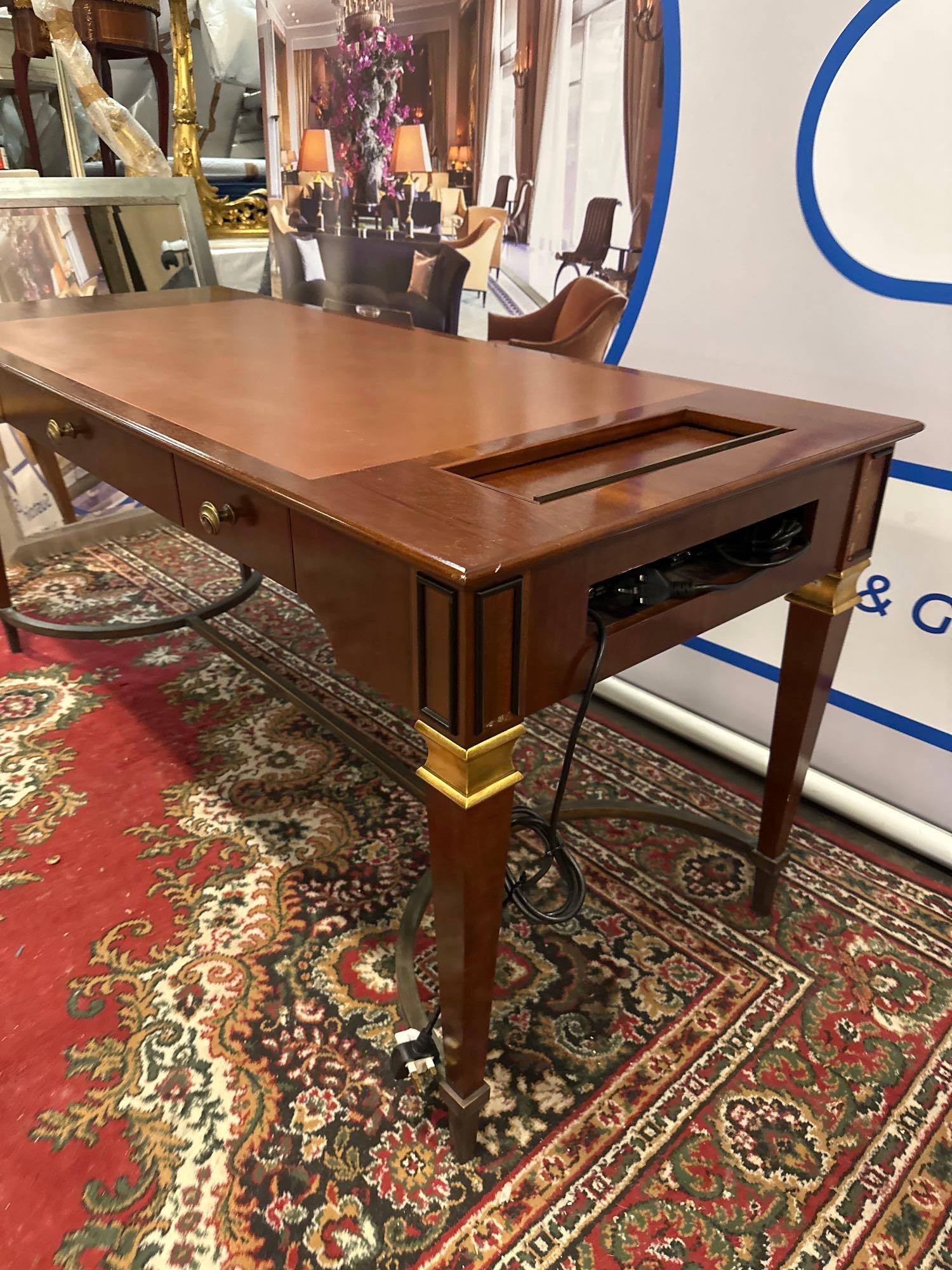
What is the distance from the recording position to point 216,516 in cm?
119

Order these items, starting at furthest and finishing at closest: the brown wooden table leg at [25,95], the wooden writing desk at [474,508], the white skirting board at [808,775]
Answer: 1. the brown wooden table leg at [25,95]
2. the white skirting board at [808,775]
3. the wooden writing desk at [474,508]

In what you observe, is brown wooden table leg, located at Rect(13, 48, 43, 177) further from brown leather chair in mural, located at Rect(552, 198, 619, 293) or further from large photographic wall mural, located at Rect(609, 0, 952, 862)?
large photographic wall mural, located at Rect(609, 0, 952, 862)

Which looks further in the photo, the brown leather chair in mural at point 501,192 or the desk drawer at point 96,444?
the brown leather chair in mural at point 501,192

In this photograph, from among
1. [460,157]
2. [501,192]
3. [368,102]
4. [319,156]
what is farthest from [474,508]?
[319,156]

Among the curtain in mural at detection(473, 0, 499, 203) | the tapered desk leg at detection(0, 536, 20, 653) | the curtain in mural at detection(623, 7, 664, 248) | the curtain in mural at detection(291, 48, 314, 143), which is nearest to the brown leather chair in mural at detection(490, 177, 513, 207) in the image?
the curtain in mural at detection(473, 0, 499, 203)

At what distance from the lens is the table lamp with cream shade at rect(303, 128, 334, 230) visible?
8.58 feet

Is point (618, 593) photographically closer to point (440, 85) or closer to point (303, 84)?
point (440, 85)

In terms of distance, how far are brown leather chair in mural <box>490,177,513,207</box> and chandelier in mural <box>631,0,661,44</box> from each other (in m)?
0.44

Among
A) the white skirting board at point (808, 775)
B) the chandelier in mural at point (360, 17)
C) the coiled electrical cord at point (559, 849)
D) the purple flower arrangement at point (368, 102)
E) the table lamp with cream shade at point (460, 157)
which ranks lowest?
the white skirting board at point (808, 775)

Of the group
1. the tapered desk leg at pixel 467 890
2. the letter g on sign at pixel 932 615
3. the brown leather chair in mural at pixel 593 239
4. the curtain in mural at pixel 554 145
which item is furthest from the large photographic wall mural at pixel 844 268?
the tapered desk leg at pixel 467 890

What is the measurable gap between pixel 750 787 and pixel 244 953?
1.16m

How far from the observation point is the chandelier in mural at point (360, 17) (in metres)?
2.27

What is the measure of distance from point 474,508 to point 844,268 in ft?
3.54

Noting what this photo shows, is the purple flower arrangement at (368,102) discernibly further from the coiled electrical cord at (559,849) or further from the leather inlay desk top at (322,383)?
the coiled electrical cord at (559,849)
